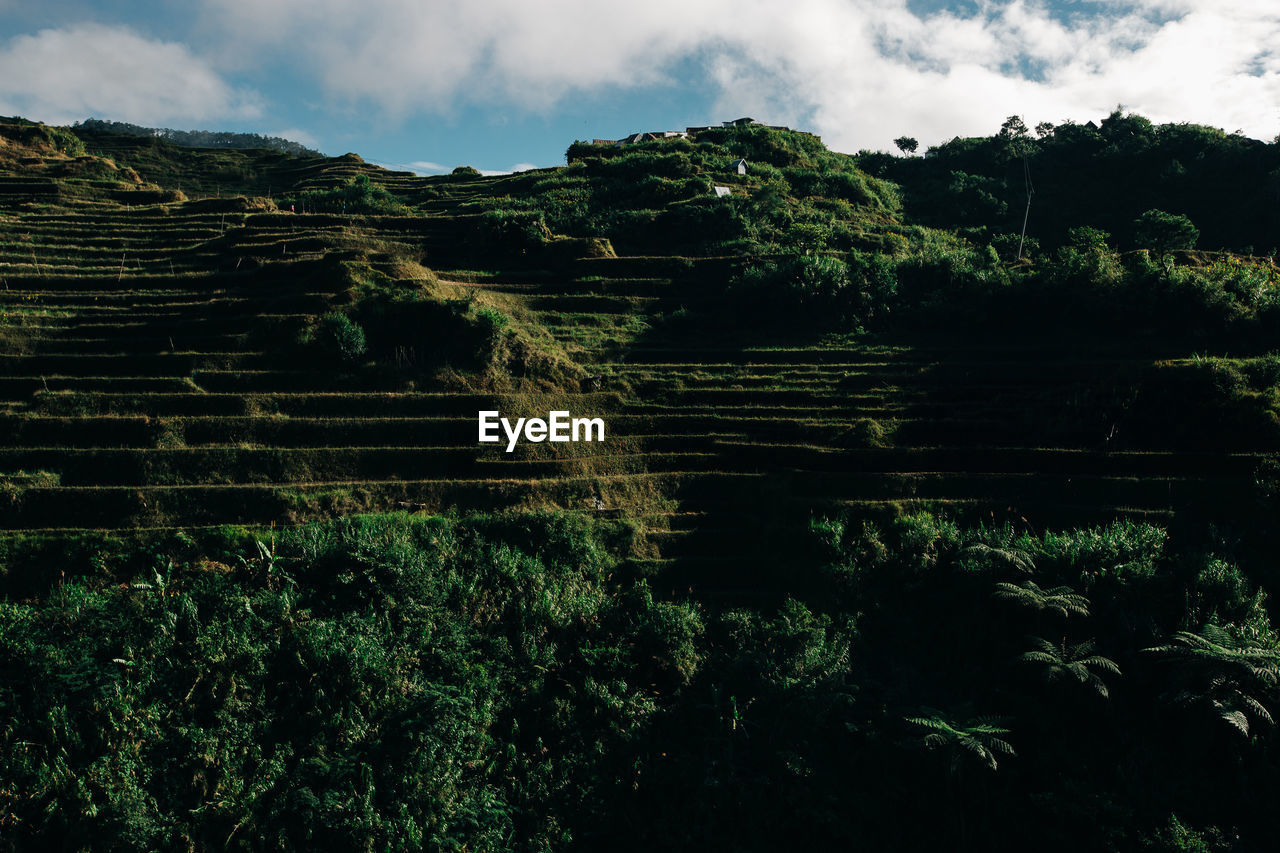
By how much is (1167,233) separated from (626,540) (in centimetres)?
3139

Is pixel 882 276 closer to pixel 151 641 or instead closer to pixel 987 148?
pixel 151 641

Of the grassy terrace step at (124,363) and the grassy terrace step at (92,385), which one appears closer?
the grassy terrace step at (92,385)

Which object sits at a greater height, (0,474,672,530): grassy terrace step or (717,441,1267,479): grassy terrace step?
(717,441,1267,479): grassy terrace step

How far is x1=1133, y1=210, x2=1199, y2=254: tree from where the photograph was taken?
3078 centimetres

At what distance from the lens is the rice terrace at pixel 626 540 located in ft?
41.9

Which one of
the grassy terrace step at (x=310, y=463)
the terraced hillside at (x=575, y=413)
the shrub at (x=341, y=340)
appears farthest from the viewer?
the shrub at (x=341, y=340)

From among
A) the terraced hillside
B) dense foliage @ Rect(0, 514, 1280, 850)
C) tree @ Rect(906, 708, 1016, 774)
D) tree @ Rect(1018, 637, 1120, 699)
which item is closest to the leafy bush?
the terraced hillside

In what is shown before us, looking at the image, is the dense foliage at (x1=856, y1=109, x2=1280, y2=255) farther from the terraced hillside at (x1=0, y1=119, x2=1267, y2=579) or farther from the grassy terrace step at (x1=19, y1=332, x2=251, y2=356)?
the grassy terrace step at (x1=19, y1=332, x2=251, y2=356)

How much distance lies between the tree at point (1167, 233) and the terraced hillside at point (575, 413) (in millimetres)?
12155

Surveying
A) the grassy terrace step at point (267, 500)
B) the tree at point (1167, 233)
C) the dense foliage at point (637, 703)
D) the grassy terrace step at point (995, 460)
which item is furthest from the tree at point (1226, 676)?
the tree at point (1167, 233)

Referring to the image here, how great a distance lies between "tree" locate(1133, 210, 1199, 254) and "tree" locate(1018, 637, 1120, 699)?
2521 centimetres

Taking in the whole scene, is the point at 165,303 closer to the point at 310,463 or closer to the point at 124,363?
the point at 124,363

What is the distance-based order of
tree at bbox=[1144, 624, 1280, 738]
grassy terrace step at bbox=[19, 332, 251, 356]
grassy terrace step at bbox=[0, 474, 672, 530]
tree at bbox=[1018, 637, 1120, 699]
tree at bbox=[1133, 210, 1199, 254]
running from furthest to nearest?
1. tree at bbox=[1133, 210, 1199, 254]
2. grassy terrace step at bbox=[19, 332, 251, 356]
3. grassy terrace step at bbox=[0, 474, 672, 530]
4. tree at bbox=[1018, 637, 1120, 699]
5. tree at bbox=[1144, 624, 1280, 738]

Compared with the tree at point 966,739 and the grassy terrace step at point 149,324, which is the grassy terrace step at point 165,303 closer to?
the grassy terrace step at point 149,324
